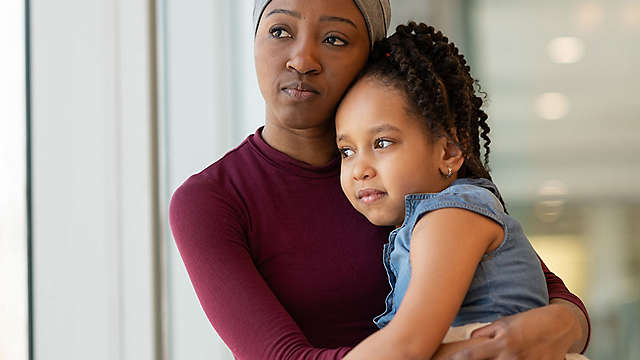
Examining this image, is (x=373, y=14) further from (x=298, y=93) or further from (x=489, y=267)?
(x=489, y=267)

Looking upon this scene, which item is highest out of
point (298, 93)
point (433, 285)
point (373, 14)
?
point (373, 14)

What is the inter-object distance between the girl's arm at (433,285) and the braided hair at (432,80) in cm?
21

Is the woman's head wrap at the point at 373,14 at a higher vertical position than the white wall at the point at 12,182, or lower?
higher

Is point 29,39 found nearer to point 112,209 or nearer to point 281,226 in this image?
point 112,209

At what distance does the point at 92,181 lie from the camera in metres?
1.80

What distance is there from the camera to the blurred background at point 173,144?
1616mm

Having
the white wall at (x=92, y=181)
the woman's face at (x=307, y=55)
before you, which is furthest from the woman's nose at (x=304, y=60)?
the white wall at (x=92, y=181)

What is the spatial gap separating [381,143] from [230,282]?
331 mm

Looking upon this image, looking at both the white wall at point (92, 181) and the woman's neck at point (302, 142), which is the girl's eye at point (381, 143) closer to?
the woman's neck at point (302, 142)

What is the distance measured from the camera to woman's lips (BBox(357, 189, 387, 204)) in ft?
4.24

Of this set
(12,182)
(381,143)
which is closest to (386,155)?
(381,143)

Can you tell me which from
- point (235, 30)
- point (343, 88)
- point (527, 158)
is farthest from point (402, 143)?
point (527, 158)

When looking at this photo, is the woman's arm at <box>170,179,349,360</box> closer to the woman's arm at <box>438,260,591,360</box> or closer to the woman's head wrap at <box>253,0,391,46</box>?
the woman's arm at <box>438,260,591,360</box>

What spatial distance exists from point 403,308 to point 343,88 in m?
0.45
